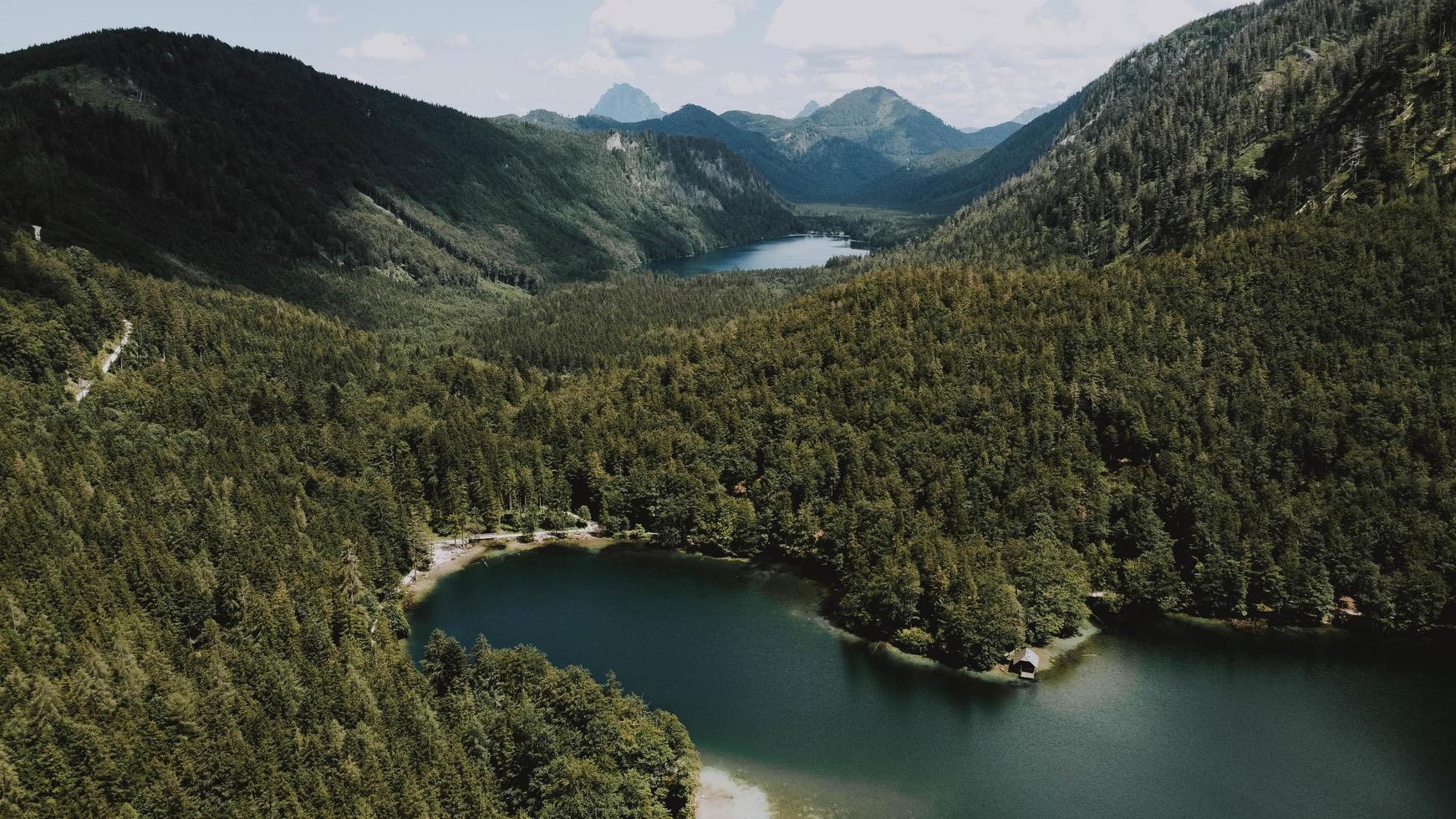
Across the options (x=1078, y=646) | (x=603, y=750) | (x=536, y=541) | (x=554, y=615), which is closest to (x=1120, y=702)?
(x=1078, y=646)

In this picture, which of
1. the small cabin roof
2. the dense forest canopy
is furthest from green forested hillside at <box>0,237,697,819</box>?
the small cabin roof

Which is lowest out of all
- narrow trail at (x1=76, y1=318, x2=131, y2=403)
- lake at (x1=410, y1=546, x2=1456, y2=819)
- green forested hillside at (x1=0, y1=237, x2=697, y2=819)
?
lake at (x1=410, y1=546, x2=1456, y2=819)

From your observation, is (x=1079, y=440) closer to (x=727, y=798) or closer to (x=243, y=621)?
(x=727, y=798)

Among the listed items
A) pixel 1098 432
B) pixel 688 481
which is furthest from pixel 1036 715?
pixel 688 481

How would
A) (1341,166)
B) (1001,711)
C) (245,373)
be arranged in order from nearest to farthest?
(1001,711)
(245,373)
(1341,166)

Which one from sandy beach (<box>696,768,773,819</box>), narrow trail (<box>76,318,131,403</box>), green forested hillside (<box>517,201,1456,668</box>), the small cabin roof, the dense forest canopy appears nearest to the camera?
the dense forest canopy

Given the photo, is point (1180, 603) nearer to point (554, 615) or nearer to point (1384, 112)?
point (554, 615)

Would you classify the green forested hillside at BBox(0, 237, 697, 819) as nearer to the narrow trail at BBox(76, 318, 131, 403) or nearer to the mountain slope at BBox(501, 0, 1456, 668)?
the narrow trail at BBox(76, 318, 131, 403)
